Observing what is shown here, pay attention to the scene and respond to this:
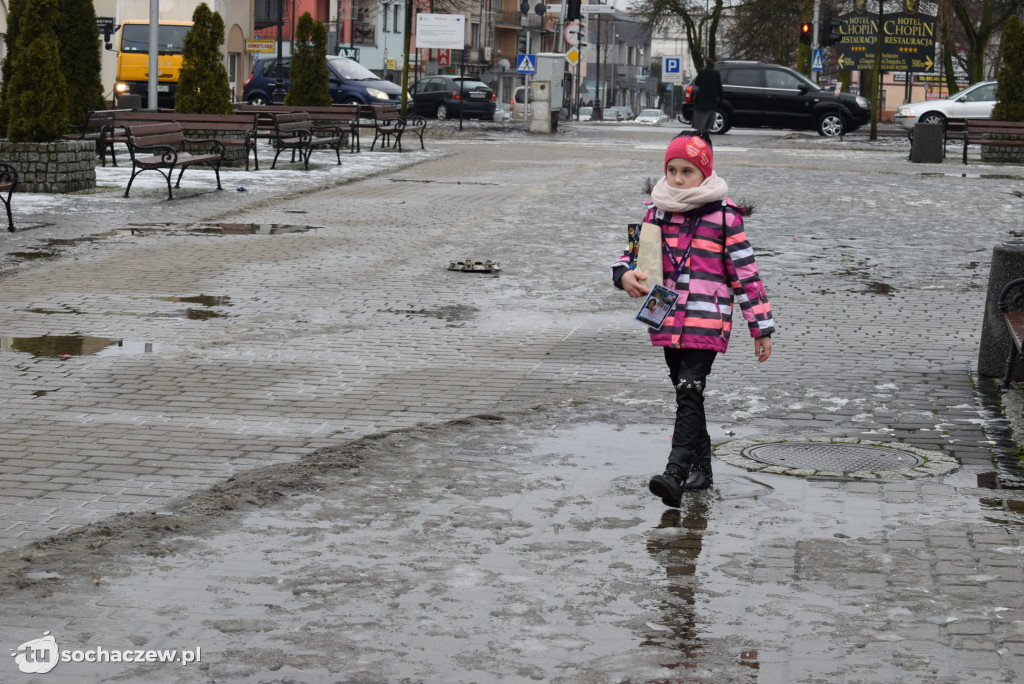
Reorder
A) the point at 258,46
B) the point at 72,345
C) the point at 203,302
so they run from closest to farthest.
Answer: the point at 72,345 → the point at 203,302 → the point at 258,46

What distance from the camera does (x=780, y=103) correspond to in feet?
129

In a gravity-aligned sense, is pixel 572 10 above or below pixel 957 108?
above

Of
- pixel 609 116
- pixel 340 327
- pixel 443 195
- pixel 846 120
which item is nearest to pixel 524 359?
pixel 340 327

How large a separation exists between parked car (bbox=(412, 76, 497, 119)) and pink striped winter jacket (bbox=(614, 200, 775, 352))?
4305 centimetres

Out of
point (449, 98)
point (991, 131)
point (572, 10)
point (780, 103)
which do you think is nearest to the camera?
point (991, 131)

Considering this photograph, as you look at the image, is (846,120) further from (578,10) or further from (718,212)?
(718,212)

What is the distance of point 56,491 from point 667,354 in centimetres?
243

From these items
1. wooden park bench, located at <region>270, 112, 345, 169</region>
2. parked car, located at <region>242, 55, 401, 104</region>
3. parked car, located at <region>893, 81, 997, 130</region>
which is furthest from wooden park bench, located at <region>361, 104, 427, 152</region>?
parked car, located at <region>893, 81, 997, 130</region>

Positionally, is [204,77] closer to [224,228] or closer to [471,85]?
[224,228]

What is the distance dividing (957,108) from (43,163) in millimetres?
25646

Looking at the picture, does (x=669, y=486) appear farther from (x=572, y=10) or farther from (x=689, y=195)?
(x=572, y=10)

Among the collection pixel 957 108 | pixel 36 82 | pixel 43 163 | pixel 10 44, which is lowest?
pixel 43 163

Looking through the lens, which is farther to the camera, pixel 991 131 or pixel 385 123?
pixel 385 123

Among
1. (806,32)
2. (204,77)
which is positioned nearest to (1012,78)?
(204,77)
